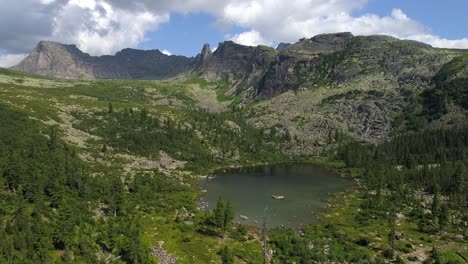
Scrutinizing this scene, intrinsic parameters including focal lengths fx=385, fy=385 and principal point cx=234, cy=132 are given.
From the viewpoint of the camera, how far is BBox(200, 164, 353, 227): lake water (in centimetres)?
10731

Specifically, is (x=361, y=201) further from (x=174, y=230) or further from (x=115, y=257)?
(x=115, y=257)

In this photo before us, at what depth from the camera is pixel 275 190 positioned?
140 meters

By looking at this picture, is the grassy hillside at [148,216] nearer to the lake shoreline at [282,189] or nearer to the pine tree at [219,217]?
the pine tree at [219,217]

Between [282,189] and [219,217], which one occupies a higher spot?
[219,217]

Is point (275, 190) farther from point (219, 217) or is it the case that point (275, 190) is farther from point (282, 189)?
point (219, 217)

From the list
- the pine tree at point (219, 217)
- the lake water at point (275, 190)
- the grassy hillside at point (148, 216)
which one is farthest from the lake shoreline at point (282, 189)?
the pine tree at point (219, 217)

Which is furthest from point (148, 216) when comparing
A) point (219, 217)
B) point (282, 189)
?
point (282, 189)

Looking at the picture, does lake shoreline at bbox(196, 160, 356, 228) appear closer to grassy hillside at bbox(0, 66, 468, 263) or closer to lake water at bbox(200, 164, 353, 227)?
lake water at bbox(200, 164, 353, 227)

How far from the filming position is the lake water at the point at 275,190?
10731cm

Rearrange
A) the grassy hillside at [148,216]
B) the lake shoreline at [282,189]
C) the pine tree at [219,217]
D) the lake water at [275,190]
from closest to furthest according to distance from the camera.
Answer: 1. the grassy hillside at [148,216]
2. the pine tree at [219,217]
3. the lake water at [275,190]
4. the lake shoreline at [282,189]

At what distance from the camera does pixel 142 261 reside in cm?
6378

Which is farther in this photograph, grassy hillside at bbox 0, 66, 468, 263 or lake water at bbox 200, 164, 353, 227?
lake water at bbox 200, 164, 353, 227

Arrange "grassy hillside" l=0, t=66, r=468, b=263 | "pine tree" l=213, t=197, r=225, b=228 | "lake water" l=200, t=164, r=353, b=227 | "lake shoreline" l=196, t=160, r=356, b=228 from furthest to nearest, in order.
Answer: "lake shoreline" l=196, t=160, r=356, b=228
"lake water" l=200, t=164, r=353, b=227
"pine tree" l=213, t=197, r=225, b=228
"grassy hillside" l=0, t=66, r=468, b=263

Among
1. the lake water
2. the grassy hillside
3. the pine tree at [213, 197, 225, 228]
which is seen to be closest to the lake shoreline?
the lake water
